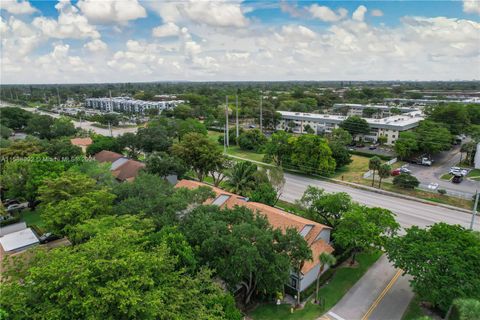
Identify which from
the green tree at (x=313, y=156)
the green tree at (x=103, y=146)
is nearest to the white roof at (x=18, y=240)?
the green tree at (x=103, y=146)

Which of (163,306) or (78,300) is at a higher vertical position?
A: (78,300)

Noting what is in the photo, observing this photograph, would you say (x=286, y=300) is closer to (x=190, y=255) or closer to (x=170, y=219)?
(x=190, y=255)

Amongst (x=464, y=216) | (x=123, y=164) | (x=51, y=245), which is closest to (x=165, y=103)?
(x=123, y=164)

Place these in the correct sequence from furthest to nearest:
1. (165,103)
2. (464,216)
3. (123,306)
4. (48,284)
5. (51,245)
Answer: (165,103) < (464,216) < (51,245) < (48,284) < (123,306)

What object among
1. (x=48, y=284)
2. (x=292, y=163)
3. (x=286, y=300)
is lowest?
(x=286, y=300)

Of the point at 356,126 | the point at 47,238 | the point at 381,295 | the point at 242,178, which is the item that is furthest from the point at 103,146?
the point at 356,126

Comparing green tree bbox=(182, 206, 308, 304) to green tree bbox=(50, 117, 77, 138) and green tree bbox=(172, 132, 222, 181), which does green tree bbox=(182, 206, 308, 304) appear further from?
green tree bbox=(50, 117, 77, 138)
